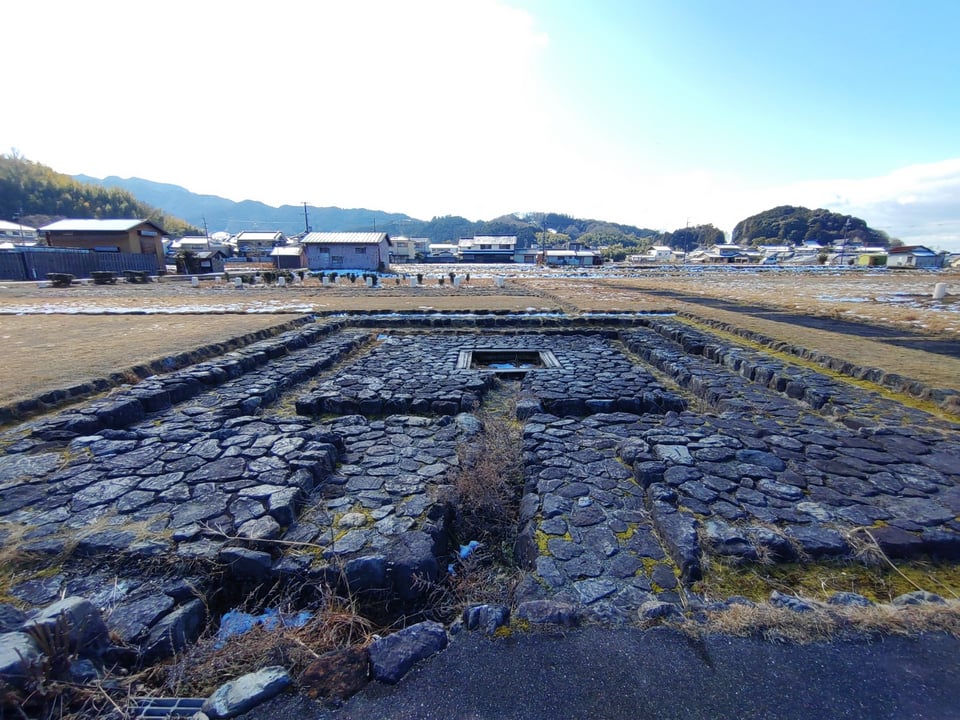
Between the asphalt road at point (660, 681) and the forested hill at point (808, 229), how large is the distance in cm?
15577

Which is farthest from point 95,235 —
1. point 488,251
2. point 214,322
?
point 488,251

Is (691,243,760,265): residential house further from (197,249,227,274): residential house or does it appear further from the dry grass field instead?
(197,249,227,274): residential house

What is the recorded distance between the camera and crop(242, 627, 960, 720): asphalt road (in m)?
2.02

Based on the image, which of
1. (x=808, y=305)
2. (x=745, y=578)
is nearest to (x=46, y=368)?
(x=745, y=578)

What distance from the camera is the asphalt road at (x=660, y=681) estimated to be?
2021 millimetres

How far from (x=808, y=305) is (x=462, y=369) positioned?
1732cm

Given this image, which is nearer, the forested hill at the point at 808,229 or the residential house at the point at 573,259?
the residential house at the point at 573,259

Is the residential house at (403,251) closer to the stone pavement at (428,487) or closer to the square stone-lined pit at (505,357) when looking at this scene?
the square stone-lined pit at (505,357)

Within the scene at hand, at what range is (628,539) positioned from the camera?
11.5ft

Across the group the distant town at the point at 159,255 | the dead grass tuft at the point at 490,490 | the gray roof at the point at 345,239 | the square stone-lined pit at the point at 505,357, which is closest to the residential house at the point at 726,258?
the distant town at the point at 159,255

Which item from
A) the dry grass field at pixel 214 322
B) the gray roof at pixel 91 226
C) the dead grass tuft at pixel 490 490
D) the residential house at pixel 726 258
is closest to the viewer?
the dead grass tuft at pixel 490 490

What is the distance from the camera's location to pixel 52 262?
33.1 metres

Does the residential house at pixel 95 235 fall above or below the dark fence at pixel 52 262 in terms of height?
above

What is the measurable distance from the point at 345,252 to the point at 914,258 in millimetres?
81983
